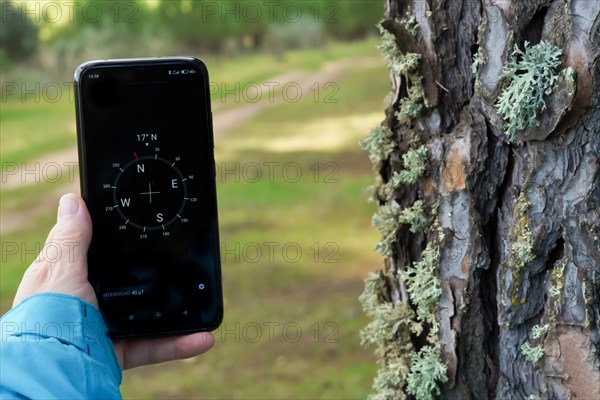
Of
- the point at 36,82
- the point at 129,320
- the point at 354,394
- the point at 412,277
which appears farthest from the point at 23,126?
the point at 412,277

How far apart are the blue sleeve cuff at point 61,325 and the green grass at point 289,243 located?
91 centimetres

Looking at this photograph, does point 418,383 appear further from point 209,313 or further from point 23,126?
point 23,126

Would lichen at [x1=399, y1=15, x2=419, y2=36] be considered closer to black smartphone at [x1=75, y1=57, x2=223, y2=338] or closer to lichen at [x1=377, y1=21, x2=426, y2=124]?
lichen at [x1=377, y1=21, x2=426, y2=124]

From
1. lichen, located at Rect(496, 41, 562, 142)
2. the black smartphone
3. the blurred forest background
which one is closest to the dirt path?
Result: the blurred forest background

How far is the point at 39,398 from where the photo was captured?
1.54 ft

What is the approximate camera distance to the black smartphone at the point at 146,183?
2.37 feet

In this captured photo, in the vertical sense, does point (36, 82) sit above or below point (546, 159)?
below

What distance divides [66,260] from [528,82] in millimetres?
451

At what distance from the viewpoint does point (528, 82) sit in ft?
1.91

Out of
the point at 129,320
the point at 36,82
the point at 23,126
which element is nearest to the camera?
the point at 129,320

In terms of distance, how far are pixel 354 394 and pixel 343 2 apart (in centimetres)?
153

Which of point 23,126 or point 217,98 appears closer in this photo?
point 23,126

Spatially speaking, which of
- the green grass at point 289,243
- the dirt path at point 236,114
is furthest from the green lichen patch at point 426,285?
the dirt path at point 236,114

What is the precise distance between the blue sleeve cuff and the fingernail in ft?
0.38
